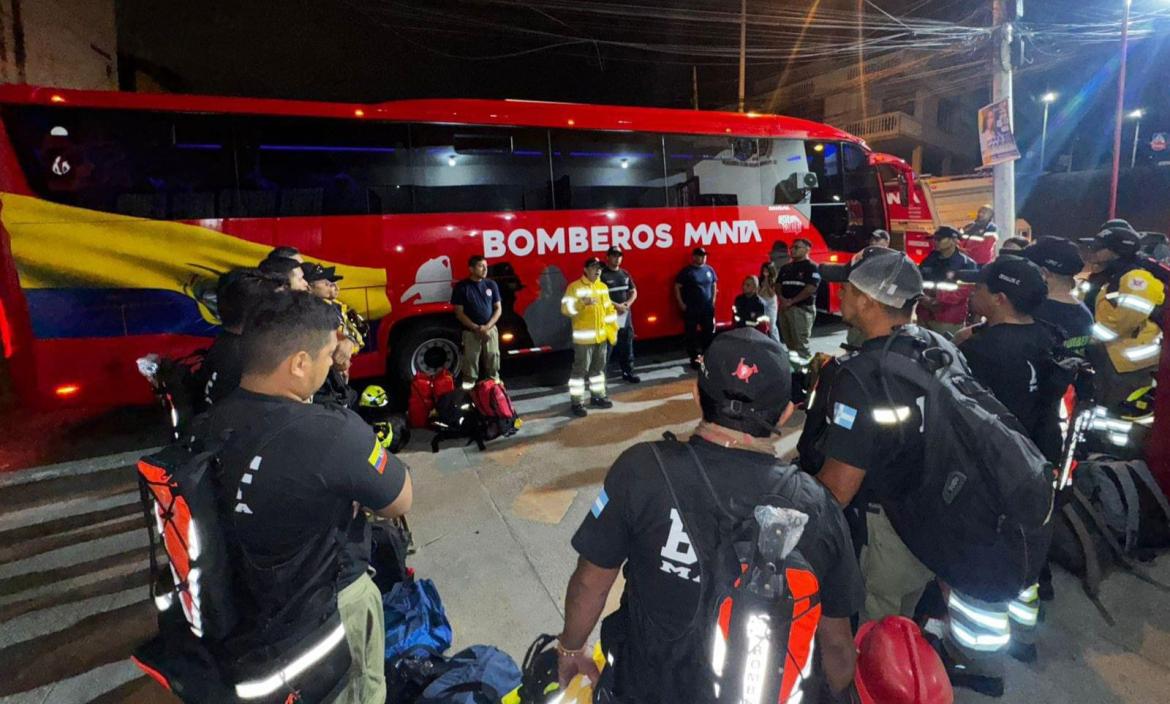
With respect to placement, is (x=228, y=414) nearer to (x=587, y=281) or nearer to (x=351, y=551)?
(x=351, y=551)

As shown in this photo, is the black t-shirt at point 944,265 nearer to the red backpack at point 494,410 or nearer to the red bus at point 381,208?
the red bus at point 381,208

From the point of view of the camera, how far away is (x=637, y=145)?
25.2 ft

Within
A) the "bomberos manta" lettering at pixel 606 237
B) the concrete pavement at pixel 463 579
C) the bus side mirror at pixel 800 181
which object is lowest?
the concrete pavement at pixel 463 579

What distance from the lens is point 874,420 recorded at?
1.99 metres

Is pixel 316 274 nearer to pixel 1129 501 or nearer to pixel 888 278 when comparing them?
pixel 888 278

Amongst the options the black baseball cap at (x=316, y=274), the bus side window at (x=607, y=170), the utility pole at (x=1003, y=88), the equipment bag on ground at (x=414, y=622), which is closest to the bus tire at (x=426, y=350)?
the bus side window at (x=607, y=170)

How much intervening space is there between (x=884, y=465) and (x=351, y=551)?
1.83 meters

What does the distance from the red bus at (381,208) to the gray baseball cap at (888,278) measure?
528 cm

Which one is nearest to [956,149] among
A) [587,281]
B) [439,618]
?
[587,281]

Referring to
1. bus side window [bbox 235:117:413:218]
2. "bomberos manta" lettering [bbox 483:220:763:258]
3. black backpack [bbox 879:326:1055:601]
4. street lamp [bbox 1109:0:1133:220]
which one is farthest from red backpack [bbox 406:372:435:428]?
street lamp [bbox 1109:0:1133:220]

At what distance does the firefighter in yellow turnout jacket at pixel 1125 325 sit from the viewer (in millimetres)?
3920

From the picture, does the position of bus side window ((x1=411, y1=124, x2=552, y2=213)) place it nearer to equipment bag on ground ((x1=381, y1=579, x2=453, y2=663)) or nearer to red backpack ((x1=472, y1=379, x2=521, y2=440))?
red backpack ((x1=472, y1=379, x2=521, y2=440))

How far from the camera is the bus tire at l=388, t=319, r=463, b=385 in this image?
675cm

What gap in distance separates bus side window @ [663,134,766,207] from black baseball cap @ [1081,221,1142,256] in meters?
4.56
